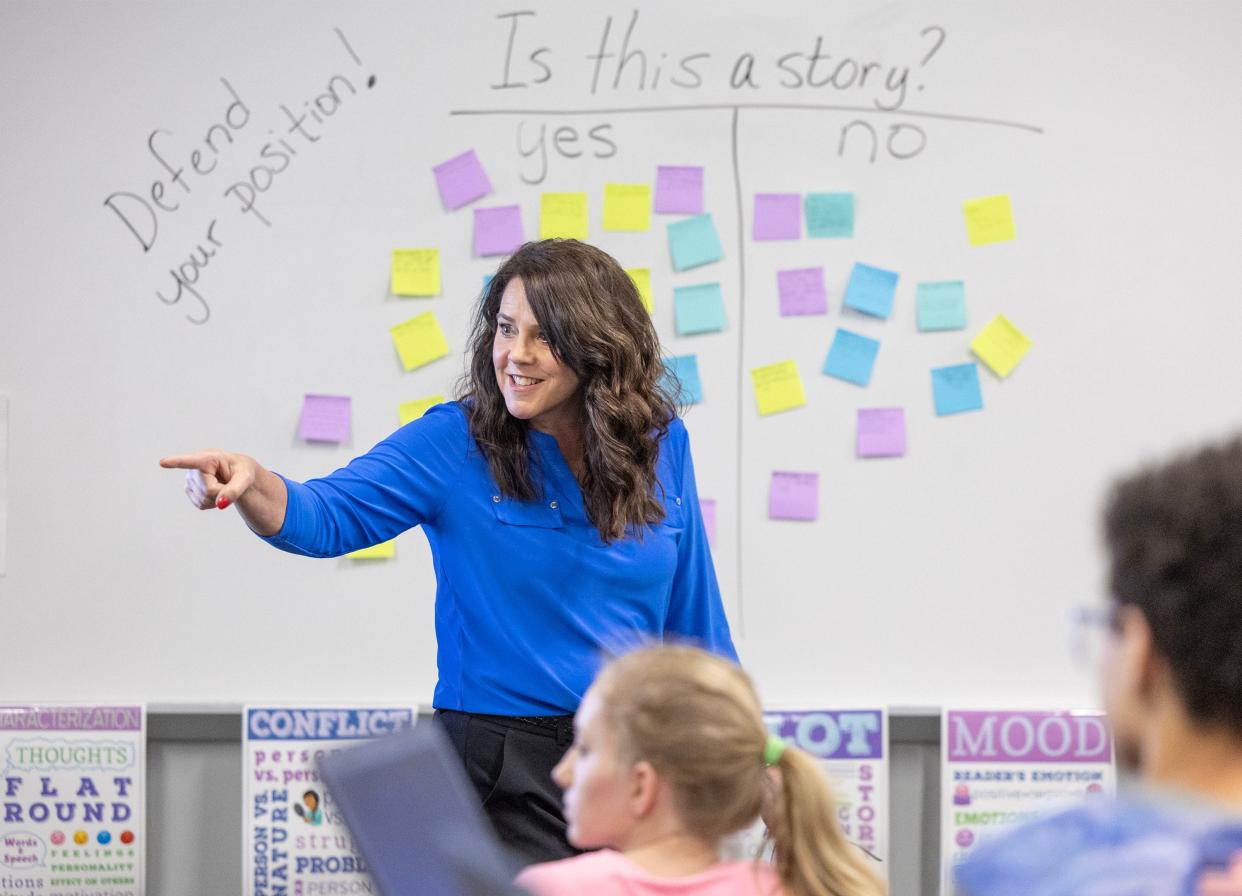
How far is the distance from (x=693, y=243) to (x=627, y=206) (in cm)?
14

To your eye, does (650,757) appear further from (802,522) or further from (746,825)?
(802,522)

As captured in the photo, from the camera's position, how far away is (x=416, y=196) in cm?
262

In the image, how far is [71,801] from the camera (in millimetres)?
2605

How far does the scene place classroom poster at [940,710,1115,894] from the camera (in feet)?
8.50

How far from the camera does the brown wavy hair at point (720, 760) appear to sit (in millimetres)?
1320

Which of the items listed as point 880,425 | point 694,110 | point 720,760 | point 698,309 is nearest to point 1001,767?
point 880,425

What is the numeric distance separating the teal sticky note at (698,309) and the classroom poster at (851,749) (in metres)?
0.70

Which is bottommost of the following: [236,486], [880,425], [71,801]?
[71,801]

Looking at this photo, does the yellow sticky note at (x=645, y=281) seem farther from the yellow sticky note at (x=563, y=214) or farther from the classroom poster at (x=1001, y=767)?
the classroom poster at (x=1001, y=767)

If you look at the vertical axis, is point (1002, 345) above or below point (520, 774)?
above

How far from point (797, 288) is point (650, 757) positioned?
57.3 inches

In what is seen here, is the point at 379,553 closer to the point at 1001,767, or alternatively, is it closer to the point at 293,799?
the point at 293,799

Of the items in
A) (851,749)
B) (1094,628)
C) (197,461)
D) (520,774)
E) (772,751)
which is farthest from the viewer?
(851,749)

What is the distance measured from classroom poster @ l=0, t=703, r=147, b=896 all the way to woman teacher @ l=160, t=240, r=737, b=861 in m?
1.07
